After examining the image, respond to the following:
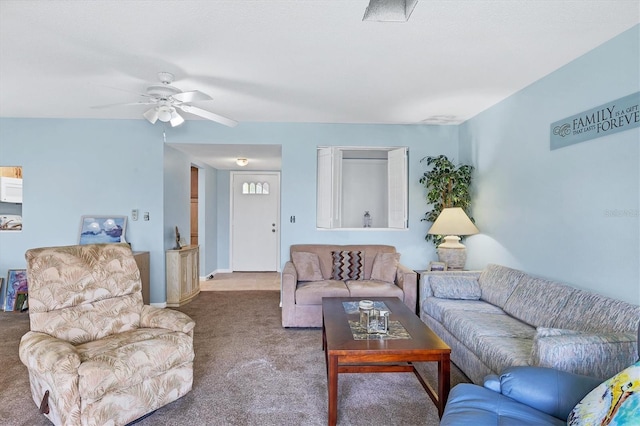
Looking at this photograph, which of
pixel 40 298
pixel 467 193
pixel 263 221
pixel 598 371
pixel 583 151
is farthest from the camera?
pixel 263 221

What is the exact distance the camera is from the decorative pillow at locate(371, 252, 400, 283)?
418 centimetres

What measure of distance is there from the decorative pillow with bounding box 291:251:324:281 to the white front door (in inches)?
113

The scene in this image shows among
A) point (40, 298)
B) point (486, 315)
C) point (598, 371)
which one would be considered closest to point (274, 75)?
point (40, 298)

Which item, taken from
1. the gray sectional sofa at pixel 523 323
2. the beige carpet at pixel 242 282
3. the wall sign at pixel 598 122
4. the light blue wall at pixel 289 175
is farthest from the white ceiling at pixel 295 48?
the beige carpet at pixel 242 282

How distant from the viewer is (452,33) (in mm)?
2357

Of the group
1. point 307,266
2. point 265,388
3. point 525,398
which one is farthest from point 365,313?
point 307,266

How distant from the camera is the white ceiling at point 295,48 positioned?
2.10 m

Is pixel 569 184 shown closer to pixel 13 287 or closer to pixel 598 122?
pixel 598 122

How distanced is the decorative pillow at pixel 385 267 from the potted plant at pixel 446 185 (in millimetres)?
816

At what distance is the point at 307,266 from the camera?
4324mm

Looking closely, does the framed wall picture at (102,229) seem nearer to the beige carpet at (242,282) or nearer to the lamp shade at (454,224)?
the beige carpet at (242,282)

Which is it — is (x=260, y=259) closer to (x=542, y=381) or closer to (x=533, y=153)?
(x=533, y=153)

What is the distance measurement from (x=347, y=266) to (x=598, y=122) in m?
2.77

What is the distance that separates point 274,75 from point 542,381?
2.82 metres
